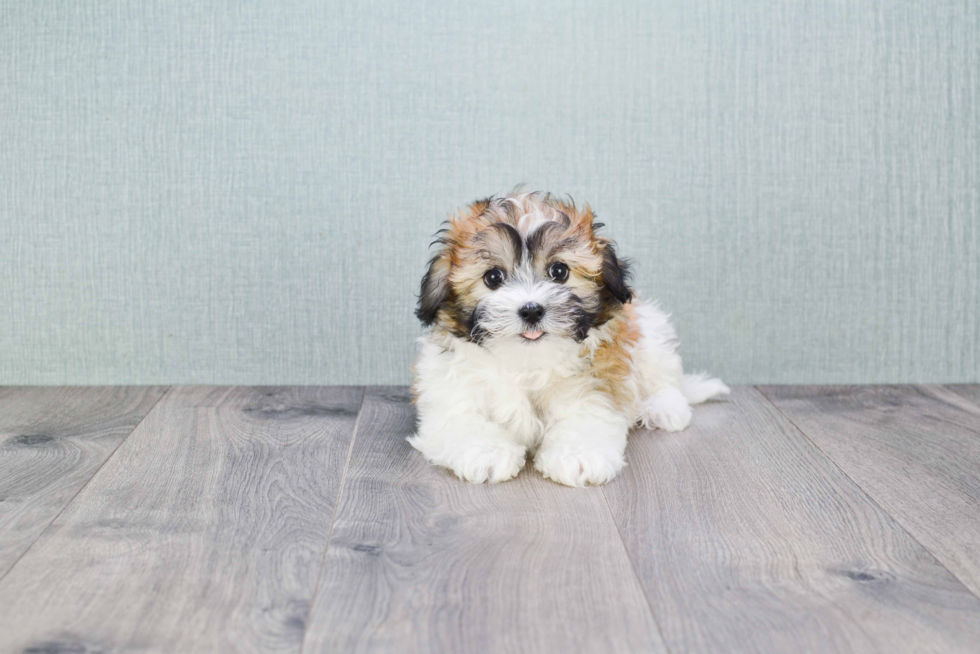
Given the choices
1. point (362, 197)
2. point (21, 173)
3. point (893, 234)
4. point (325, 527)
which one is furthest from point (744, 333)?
point (21, 173)

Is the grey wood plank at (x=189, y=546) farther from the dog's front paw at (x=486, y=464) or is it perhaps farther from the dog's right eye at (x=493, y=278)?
the dog's right eye at (x=493, y=278)

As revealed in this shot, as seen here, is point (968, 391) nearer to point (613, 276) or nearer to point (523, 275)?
point (613, 276)

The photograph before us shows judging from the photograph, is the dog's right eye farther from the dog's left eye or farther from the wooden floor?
the wooden floor

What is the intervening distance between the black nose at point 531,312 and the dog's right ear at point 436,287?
0.22m

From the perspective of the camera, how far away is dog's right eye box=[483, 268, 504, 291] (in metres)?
1.87

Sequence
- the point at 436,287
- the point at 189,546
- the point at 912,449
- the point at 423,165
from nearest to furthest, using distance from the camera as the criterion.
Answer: the point at 189,546
the point at 436,287
the point at 912,449
the point at 423,165

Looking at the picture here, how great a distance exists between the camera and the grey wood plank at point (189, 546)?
4.26 ft

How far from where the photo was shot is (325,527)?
1.68 meters

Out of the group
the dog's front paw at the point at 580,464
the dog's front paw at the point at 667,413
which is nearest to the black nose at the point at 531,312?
the dog's front paw at the point at 580,464

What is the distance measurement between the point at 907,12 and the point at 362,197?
1.82 metres

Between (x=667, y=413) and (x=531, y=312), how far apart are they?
732 mm

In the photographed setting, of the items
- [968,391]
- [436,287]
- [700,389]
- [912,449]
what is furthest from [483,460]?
[968,391]

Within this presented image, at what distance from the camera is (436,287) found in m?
1.94

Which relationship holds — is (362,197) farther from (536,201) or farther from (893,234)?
(893,234)
